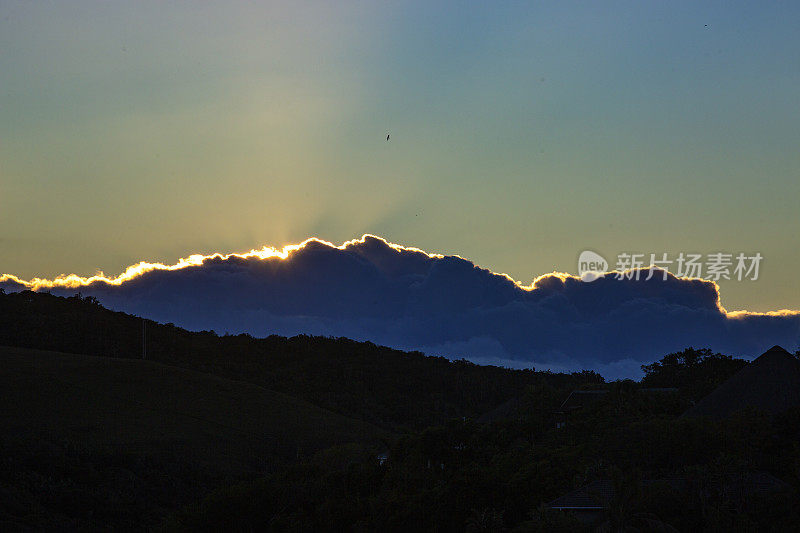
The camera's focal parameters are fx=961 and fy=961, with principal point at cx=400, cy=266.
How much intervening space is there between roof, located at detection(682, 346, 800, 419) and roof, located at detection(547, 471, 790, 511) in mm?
13941

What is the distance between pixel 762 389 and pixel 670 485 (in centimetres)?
1718

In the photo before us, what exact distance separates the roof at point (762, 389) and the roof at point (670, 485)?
13.9 m

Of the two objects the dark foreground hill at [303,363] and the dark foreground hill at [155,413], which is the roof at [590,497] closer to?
the dark foreground hill at [155,413]

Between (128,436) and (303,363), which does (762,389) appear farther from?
(303,363)

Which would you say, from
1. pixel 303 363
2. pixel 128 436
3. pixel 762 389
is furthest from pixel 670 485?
pixel 303 363

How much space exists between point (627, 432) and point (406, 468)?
13302 mm

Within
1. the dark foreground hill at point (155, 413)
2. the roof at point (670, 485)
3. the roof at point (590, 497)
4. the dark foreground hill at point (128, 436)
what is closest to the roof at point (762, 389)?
the roof at point (670, 485)

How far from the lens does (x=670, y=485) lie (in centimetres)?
4362

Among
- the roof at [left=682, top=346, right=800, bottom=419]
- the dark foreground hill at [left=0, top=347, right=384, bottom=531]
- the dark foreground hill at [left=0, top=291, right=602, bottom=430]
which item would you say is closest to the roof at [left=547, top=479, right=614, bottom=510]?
the roof at [left=682, top=346, right=800, bottom=419]

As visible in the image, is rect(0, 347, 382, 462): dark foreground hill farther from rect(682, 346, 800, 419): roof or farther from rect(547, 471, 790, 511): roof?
rect(547, 471, 790, 511): roof

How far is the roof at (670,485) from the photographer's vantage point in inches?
1601

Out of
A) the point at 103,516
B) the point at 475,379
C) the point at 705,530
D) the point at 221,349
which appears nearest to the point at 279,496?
the point at 103,516

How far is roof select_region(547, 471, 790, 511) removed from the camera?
133 feet

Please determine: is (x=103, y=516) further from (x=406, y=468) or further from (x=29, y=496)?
(x=406, y=468)
